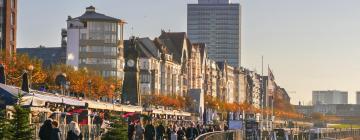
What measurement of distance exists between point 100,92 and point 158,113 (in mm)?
34046

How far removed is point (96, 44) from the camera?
183125 mm

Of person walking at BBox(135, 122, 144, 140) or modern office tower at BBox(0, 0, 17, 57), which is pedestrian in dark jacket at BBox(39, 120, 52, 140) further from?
modern office tower at BBox(0, 0, 17, 57)

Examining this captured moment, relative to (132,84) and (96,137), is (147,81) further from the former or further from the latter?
(96,137)

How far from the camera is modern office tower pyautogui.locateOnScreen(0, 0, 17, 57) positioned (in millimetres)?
132000

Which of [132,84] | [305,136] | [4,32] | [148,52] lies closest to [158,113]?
[132,84]

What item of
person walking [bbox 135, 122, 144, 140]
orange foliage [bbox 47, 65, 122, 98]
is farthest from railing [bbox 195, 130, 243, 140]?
orange foliage [bbox 47, 65, 122, 98]

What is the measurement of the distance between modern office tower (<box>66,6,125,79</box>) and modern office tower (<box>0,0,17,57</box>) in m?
45.5

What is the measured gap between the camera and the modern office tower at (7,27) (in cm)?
13200

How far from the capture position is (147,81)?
193 meters

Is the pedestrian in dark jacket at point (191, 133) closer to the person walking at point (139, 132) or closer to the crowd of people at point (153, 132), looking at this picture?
the crowd of people at point (153, 132)

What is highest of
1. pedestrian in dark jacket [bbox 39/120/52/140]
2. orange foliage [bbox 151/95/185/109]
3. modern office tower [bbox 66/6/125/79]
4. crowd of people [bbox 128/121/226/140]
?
modern office tower [bbox 66/6/125/79]

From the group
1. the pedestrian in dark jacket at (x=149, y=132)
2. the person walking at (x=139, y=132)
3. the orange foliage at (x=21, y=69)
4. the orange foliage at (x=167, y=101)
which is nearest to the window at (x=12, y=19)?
the orange foliage at (x=21, y=69)

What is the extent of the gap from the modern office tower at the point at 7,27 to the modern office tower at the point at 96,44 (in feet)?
149

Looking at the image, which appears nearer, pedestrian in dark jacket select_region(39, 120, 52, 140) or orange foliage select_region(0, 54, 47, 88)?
pedestrian in dark jacket select_region(39, 120, 52, 140)
